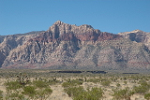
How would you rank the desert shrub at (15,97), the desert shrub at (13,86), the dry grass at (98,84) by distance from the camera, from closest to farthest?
the desert shrub at (15,97) → the dry grass at (98,84) → the desert shrub at (13,86)

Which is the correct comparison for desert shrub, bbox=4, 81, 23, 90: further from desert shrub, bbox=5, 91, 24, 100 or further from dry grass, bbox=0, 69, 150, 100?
desert shrub, bbox=5, 91, 24, 100

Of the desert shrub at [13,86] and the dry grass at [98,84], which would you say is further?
the desert shrub at [13,86]

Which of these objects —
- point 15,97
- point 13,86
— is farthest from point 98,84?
point 15,97

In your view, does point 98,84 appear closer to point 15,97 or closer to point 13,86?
point 13,86

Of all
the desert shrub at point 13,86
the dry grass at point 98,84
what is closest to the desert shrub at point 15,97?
the dry grass at point 98,84

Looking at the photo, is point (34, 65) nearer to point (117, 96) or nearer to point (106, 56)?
point (106, 56)

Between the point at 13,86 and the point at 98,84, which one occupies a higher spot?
the point at 13,86

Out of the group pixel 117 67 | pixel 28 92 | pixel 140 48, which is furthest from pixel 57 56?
pixel 28 92

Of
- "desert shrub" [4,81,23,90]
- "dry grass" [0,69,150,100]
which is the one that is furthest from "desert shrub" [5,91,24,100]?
"desert shrub" [4,81,23,90]

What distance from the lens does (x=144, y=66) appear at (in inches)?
6486

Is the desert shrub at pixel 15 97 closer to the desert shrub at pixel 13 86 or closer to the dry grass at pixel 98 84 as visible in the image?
the dry grass at pixel 98 84

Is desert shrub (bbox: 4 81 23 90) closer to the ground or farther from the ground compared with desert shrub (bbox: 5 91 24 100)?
farther from the ground

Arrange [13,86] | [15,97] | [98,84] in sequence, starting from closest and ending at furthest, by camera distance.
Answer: [15,97] → [13,86] → [98,84]

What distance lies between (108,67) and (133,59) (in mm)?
20676
